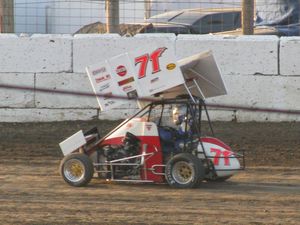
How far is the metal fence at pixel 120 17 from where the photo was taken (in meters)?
13.4

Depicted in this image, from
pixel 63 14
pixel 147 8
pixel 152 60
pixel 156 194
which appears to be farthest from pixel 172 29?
pixel 156 194

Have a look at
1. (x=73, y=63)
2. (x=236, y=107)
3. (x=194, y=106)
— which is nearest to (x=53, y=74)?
(x=73, y=63)

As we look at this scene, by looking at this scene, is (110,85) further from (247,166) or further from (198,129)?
(247,166)

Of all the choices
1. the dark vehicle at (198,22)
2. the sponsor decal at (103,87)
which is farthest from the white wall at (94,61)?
the sponsor decal at (103,87)

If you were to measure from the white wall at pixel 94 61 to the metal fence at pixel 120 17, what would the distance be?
888 millimetres

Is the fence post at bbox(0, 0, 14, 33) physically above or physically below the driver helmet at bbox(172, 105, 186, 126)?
above

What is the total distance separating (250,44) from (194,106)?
3.92 meters

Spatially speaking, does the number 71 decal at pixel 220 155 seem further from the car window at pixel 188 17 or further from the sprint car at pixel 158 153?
the car window at pixel 188 17

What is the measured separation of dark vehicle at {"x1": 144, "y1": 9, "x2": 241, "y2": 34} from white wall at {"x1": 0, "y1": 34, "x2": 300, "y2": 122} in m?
3.24

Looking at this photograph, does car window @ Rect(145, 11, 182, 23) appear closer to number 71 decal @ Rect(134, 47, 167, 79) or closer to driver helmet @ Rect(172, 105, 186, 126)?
driver helmet @ Rect(172, 105, 186, 126)

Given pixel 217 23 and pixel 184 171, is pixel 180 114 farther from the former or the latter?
pixel 217 23

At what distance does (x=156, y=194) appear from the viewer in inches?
316

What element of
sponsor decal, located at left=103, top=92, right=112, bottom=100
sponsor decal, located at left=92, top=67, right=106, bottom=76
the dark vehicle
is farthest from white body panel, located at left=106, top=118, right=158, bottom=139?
the dark vehicle

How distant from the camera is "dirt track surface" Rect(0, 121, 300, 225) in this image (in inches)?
271
